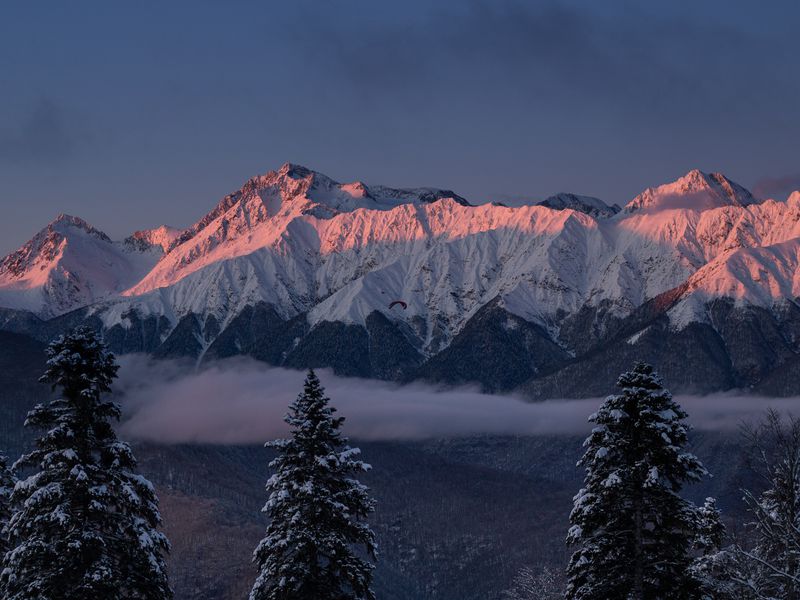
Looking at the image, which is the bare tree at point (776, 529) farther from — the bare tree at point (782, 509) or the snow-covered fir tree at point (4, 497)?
the snow-covered fir tree at point (4, 497)

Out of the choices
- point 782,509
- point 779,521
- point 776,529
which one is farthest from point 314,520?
point 782,509

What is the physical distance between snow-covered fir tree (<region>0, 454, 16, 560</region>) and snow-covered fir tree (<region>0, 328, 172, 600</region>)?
1106 centimetres

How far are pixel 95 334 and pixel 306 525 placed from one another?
11.0m

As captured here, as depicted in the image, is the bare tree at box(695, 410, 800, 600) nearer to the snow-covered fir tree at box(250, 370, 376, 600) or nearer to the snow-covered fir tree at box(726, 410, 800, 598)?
the snow-covered fir tree at box(726, 410, 800, 598)

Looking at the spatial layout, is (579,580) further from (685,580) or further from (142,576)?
(142,576)

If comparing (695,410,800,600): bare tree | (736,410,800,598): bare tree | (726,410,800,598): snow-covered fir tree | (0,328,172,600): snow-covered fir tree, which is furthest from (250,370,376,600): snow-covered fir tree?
(736,410,800,598): bare tree

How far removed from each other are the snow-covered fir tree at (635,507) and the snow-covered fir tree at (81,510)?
625 inches

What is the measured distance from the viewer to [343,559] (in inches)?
2016

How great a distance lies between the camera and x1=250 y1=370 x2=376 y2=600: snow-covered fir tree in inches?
2007

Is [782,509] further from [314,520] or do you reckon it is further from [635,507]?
[314,520]

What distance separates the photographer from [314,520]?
51656 millimetres

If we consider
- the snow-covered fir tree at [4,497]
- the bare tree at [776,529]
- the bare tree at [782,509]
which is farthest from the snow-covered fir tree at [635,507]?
the snow-covered fir tree at [4,497]

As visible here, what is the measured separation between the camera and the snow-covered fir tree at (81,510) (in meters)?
46.4

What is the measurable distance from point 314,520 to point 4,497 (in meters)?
16.7
